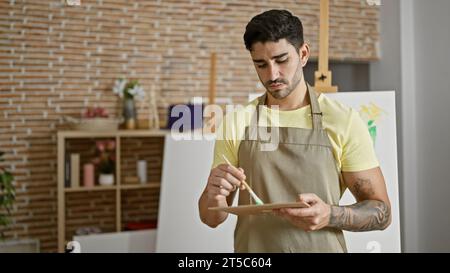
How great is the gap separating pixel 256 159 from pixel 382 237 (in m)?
0.57

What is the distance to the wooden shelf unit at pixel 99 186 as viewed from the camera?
3.73m

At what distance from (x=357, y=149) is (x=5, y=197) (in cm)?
273

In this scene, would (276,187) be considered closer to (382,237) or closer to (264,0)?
(382,237)

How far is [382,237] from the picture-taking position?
77.4 inches

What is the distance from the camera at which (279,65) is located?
181 centimetres

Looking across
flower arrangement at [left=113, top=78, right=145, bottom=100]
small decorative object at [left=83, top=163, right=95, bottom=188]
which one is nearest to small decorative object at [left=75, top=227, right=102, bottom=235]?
small decorative object at [left=83, top=163, right=95, bottom=188]

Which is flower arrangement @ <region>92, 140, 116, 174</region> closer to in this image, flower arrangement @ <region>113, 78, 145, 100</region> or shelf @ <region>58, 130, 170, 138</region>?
shelf @ <region>58, 130, 170, 138</region>

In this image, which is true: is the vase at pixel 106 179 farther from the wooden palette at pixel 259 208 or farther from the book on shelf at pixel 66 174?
the wooden palette at pixel 259 208

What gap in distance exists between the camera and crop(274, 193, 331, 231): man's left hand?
175 centimetres

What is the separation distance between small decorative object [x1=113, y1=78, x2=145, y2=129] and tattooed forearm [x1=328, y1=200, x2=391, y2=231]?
2.46m

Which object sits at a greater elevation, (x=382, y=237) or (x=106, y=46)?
(x=106, y=46)

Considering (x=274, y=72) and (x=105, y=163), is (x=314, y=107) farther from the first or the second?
(x=105, y=163)

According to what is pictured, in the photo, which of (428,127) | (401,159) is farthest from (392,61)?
(401,159)
